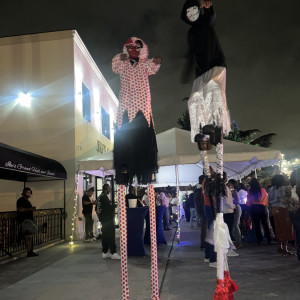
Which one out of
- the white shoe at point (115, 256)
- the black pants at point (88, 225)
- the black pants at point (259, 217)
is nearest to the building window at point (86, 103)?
the black pants at point (88, 225)

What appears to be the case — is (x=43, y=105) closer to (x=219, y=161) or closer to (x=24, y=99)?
(x=24, y=99)

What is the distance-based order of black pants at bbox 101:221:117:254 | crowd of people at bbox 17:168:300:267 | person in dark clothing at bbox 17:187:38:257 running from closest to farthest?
crowd of people at bbox 17:168:300:267 < black pants at bbox 101:221:117:254 < person in dark clothing at bbox 17:187:38:257

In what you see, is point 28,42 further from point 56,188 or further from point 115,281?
point 115,281

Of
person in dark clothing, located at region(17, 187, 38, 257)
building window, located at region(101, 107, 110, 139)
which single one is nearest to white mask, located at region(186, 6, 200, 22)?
person in dark clothing, located at region(17, 187, 38, 257)

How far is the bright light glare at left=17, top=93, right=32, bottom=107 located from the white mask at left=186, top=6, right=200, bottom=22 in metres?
9.75

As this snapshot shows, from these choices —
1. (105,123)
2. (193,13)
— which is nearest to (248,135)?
(105,123)

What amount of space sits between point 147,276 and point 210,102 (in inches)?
136

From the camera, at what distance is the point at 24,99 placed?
1199cm

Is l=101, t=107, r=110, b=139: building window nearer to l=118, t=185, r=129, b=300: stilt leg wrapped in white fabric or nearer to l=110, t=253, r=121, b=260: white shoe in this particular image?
l=110, t=253, r=121, b=260: white shoe

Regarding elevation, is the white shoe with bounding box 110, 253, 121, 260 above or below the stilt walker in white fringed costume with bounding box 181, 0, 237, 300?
below

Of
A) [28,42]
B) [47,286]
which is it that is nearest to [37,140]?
[28,42]

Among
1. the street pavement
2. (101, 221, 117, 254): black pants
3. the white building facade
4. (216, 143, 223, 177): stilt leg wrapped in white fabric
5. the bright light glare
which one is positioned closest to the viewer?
(216, 143, 223, 177): stilt leg wrapped in white fabric

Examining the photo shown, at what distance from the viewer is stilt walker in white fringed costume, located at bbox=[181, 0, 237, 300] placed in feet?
10.8

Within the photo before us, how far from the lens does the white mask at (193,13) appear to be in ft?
11.5
